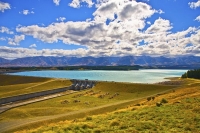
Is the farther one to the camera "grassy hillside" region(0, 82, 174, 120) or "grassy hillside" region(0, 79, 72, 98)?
"grassy hillside" region(0, 79, 72, 98)

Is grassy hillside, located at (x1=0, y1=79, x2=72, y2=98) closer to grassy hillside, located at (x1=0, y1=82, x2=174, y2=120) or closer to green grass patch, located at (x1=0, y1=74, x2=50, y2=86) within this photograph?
grassy hillside, located at (x1=0, y1=82, x2=174, y2=120)

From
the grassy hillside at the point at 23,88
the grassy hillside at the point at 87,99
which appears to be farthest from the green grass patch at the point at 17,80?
the grassy hillside at the point at 87,99

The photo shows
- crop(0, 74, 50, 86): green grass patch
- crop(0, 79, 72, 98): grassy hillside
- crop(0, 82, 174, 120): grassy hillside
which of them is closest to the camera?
crop(0, 82, 174, 120): grassy hillside

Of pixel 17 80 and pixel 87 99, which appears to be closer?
pixel 87 99

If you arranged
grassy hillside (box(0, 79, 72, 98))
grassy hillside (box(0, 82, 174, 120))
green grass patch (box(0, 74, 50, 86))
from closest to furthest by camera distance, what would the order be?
grassy hillside (box(0, 82, 174, 120))
grassy hillside (box(0, 79, 72, 98))
green grass patch (box(0, 74, 50, 86))

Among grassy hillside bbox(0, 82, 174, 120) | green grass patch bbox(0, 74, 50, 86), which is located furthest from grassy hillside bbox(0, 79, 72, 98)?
green grass patch bbox(0, 74, 50, 86)

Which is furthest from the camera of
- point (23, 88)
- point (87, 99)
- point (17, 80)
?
point (17, 80)

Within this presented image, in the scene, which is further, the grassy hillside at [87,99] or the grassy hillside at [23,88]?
the grassy hillside at [23,88]

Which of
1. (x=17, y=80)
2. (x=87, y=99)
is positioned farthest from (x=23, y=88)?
(x=17, y=80)

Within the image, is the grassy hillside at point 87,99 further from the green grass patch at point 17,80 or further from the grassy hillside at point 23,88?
the green grass patch at point 17,80

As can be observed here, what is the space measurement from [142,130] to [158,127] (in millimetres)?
1570

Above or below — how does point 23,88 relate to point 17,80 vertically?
below

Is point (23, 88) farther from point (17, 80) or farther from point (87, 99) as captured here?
point (17, 80)

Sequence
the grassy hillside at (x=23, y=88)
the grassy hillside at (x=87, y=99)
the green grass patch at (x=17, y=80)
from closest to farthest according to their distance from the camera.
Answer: the grassy hillside at (x=87, y=99) → the grassy hillside at (x=23, y=88) → the green grass patch at (x=17, y=80)
